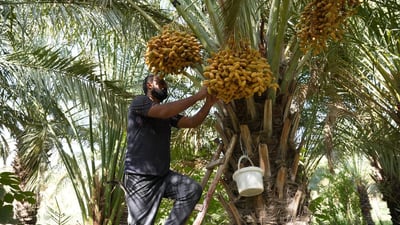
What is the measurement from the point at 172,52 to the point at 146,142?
0.64 m

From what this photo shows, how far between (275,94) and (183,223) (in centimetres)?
108

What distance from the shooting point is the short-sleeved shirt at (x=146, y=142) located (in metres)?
2.96

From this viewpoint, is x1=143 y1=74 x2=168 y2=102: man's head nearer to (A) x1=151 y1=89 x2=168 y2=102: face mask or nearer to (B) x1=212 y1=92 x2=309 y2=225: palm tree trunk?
(A) x1=151 y1=89 x2=168 y2=102: face mask

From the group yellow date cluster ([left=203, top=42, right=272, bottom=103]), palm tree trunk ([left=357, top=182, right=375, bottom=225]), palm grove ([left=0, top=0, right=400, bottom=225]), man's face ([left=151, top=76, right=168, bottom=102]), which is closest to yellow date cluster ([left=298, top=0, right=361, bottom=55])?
palm grove ([left=0, top=0, right=400, bottom=225])

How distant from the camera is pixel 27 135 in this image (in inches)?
263

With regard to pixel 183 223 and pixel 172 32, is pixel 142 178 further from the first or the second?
pixel 172 32

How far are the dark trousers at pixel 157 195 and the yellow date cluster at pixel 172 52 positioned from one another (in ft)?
2.24

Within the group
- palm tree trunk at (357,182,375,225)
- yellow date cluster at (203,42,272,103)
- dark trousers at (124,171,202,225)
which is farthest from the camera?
palm tree trunk at (357,182,375,225)

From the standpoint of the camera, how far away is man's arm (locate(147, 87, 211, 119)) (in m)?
2.70

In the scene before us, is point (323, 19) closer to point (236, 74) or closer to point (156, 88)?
point (236, 74)

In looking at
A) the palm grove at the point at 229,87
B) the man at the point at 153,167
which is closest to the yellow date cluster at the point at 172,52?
the palm grove at the point at 229,87

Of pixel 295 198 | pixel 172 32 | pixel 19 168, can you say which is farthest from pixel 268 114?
pixel 19 168

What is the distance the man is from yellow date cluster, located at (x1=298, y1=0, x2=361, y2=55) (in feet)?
2.15

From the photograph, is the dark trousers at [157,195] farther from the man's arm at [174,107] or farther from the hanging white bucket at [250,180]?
the man's arm at [174,107]
